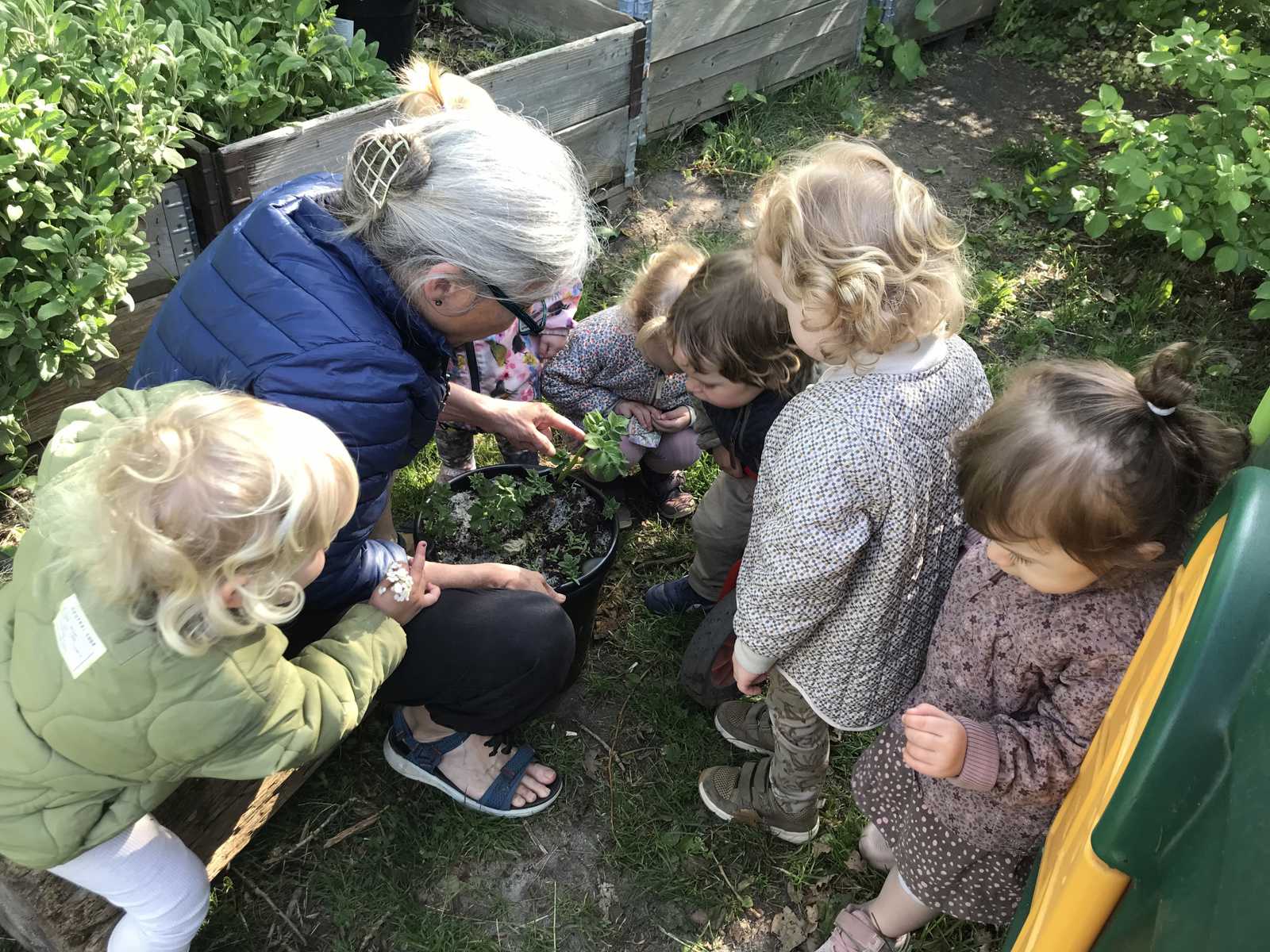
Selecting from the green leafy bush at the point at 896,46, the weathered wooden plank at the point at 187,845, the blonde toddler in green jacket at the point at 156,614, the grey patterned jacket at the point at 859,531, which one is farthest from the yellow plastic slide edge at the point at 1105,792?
the green leafy bush at the point at 896,46

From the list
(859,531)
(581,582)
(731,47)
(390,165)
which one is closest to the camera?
(859,531)

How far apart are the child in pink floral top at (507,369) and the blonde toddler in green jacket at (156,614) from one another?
1.20 metres

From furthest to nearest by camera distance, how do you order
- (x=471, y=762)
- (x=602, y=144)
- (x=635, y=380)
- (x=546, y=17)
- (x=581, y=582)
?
(x=546, y=17), (x=602, y=144), (x=635, y=380), (x=471, y=762), (x=581, y=582)

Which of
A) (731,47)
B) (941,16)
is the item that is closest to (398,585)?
(731,47)

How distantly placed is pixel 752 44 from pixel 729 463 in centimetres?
297

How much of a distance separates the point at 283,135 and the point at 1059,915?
2.74 metres

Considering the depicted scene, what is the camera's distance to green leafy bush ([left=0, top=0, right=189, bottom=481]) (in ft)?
7.16

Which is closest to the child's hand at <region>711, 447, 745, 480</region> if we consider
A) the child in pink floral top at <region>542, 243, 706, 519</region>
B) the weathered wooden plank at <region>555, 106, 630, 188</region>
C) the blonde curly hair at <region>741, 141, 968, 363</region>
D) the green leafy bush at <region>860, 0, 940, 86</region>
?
the child in pink floral top at <region>542, 243, 706, 519</region>

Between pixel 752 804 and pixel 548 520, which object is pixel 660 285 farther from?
pixel 752 804

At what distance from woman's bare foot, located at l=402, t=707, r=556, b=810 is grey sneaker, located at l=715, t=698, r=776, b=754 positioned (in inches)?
19.3

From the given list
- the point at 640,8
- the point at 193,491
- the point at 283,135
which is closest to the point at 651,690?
the point at 193,491

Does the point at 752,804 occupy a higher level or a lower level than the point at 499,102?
lower

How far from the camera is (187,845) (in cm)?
196

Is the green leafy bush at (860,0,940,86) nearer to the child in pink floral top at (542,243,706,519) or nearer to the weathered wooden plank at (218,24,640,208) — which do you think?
the weathered wooden plank at (218,24,640,208)
